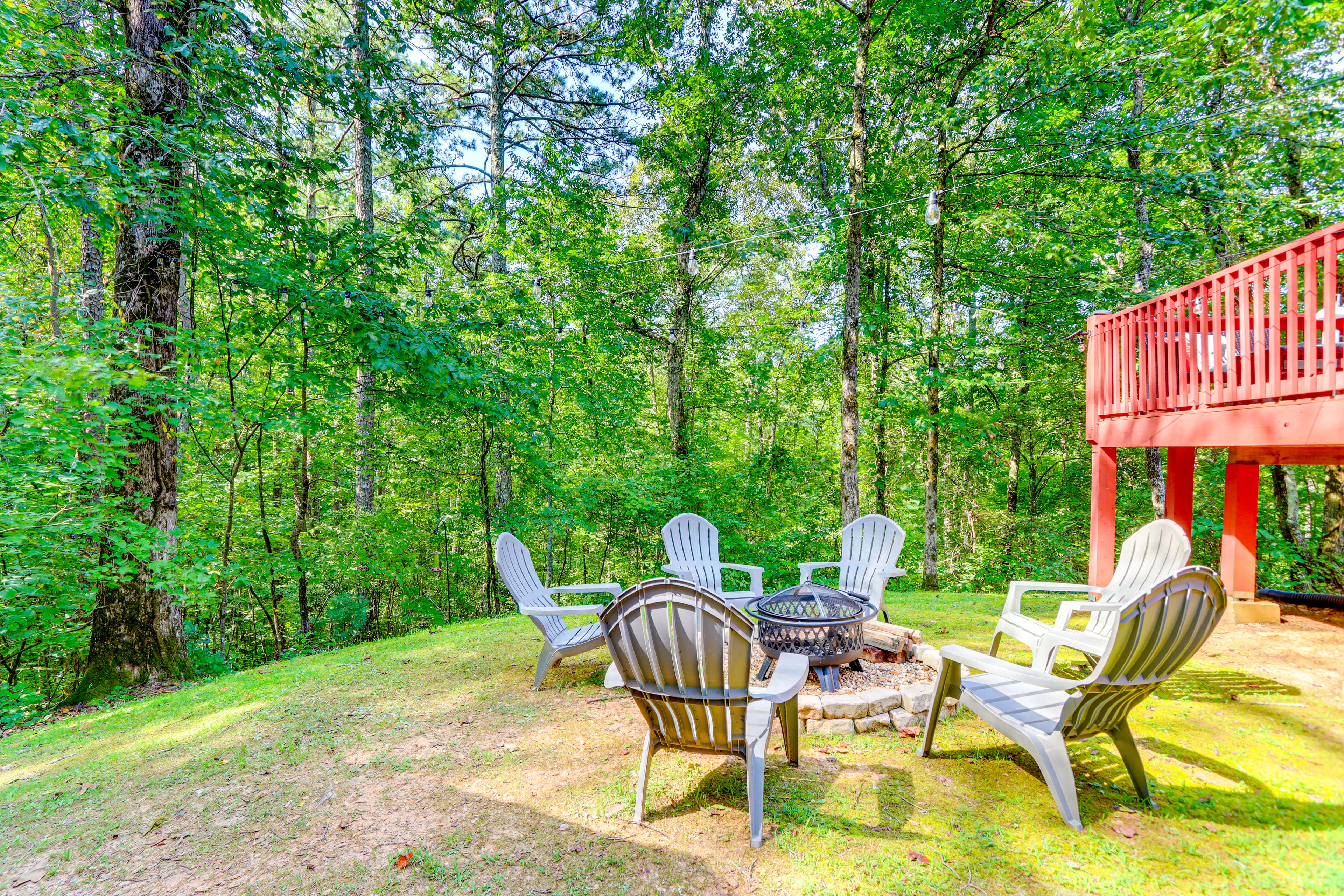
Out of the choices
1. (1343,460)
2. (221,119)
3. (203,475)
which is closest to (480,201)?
(221,119)

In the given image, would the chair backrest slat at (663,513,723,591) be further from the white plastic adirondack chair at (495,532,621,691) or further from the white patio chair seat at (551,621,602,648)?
the white patio chair seat at (551,621,602,648)

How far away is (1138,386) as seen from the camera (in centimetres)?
420

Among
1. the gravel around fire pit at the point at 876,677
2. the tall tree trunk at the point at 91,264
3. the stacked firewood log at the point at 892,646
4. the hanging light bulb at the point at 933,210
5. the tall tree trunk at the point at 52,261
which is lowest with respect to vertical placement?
the gravel around fire pit at the point at 876,677

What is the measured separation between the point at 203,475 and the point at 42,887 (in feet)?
20.2

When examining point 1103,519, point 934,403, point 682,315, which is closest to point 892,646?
point 1103,519

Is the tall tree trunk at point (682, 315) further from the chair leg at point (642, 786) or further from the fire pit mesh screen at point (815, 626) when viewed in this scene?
the chair leg at point (642, 786)

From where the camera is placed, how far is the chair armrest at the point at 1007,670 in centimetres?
192

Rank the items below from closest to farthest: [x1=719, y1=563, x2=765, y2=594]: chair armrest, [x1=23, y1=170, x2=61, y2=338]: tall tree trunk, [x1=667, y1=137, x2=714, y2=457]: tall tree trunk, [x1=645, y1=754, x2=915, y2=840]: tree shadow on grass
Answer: [x1=645, y1=754, x2=915, y2=840]: tree shadow on grass < [x1=23, y1=170, x2=61, y2=338]: tall tree trunk < [x1=719, y1=563, x2=765, y2=594]: chair armrest < [x1=667, y1=137, x2=714, y2=457]: tall tree trunk

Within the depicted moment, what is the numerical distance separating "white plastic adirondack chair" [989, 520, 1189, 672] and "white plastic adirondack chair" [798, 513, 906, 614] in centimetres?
90

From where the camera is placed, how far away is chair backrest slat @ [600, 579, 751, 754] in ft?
6.15

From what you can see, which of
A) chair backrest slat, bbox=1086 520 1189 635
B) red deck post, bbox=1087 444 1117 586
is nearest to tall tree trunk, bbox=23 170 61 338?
chair backrest slat, bbox=1086 520 1189 635

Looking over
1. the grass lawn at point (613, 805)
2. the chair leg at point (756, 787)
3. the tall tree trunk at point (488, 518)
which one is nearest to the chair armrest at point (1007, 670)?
the grass lawn at point (613, 805)

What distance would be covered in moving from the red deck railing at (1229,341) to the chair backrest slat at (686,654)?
3321mm

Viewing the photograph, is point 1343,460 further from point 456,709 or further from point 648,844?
point 456,709
